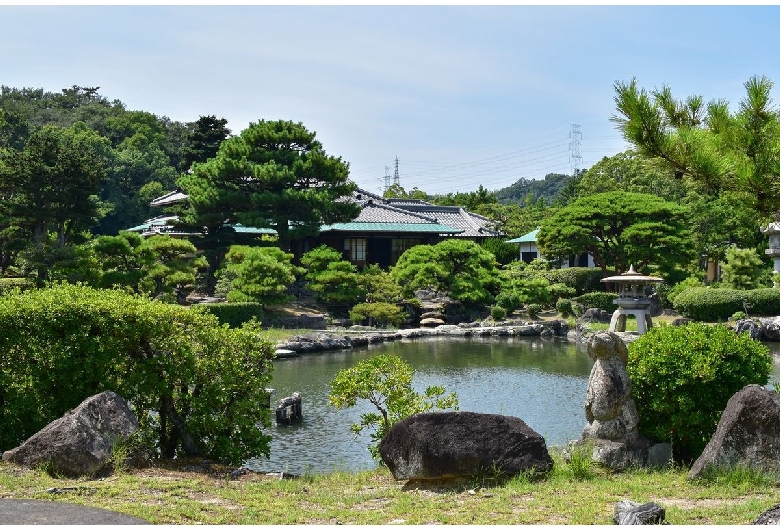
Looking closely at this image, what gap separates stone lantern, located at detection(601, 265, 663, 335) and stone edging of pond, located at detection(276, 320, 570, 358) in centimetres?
310

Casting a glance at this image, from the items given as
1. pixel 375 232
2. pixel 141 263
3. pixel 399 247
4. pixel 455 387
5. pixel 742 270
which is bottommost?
pixel 455 387

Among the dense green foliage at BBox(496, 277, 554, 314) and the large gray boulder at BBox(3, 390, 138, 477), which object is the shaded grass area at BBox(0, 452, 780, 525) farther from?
the dense green foliage at BBox(496, 277, 554, 314)

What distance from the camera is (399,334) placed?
27.2 meters

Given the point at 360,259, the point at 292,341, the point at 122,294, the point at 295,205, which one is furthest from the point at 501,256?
the point at 122,294

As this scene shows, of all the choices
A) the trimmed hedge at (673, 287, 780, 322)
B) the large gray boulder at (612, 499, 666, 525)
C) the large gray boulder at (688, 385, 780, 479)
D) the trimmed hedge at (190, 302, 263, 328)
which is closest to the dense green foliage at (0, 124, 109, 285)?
the trimmed hedge at (190, 302, 263, 328)

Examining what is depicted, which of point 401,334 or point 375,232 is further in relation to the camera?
point 375,232

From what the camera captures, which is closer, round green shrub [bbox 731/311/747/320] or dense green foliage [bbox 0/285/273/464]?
dense green foliage [bbox 0/285/273/464]

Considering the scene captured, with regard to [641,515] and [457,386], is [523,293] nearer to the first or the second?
[457,386]

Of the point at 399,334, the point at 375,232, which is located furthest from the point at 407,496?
the point at 375,232

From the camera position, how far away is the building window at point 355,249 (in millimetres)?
36969

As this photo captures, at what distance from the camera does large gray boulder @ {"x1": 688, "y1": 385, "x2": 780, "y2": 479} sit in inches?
263

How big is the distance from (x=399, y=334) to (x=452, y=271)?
16.2 ft

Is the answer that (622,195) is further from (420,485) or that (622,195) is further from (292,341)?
(420,485)

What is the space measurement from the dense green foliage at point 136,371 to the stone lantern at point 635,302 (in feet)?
59.0
